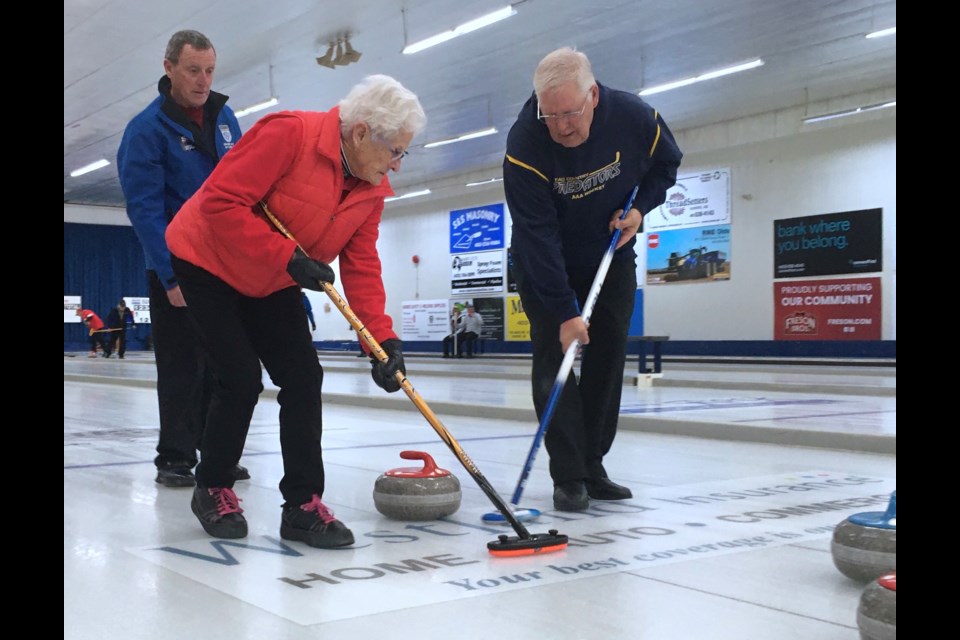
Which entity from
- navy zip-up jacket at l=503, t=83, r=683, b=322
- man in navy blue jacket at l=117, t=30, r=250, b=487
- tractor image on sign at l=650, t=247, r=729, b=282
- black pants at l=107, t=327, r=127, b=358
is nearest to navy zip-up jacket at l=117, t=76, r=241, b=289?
man in navy blue jacket at l=117, t=30, r=250, b=487

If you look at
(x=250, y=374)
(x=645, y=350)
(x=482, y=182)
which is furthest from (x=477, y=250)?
(x=250, y=374)

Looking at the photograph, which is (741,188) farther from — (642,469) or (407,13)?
(642,469)

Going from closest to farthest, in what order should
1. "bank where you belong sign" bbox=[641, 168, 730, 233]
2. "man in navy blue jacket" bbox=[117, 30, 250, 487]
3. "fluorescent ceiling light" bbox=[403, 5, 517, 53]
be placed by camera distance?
"man in navy blue jacket" bbox=[117, 30, 250, 487] → "fluorescent ceiling light" bbox=[403, 5, 517, 53] → "bank where you belong sign" bbox=[641, 168, 730, 233]

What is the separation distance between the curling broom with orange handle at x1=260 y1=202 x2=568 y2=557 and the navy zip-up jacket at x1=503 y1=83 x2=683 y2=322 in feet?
2.37

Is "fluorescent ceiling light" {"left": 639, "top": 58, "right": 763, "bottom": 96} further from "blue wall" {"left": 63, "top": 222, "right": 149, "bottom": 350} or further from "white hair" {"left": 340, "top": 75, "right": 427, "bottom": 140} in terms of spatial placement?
"blue wall" {"left": 63, "top": 222, "right": 149, "bottom": 350}

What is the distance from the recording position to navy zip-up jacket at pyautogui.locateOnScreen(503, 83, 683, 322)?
10.7 feet

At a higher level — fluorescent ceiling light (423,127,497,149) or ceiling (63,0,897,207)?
ceiling (63,0,897,207)

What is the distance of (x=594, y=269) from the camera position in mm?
3492

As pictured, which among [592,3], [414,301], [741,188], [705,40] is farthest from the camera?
[414,301]

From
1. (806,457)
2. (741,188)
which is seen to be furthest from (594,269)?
(741,188)

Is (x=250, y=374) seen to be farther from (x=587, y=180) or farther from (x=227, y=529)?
(x=587, y=180)
